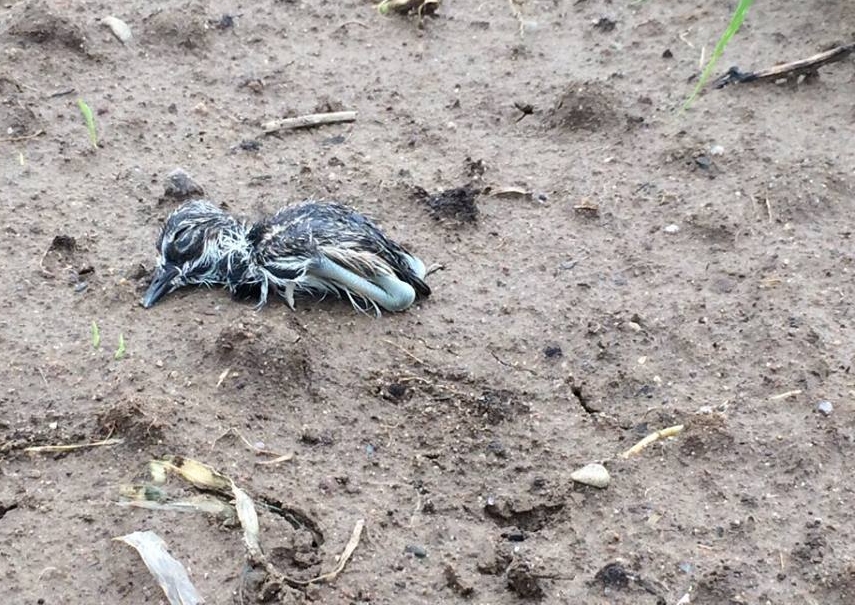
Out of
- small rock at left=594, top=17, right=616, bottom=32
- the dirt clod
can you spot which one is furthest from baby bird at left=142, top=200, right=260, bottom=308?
small rock at left=594, top=17, right=616, bottom=32

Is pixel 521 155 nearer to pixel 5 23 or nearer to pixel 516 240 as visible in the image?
pixel 516 240

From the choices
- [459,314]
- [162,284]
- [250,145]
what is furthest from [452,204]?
[162,284]

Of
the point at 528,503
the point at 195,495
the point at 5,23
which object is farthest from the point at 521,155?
the point at 5,23

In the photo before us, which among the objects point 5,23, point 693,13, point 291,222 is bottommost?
point 5,23

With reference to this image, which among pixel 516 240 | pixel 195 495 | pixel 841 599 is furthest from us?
pixel 516 240

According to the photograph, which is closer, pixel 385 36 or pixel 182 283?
pixel 182 283
